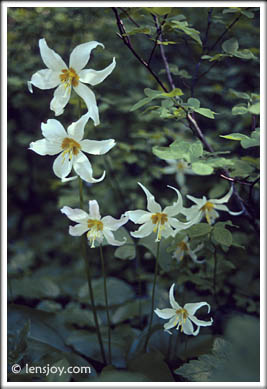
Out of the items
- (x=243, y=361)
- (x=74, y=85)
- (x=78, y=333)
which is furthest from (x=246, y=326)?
(x=78, y=333)

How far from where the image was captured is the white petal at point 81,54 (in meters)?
1.22

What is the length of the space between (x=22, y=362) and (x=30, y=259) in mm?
1081

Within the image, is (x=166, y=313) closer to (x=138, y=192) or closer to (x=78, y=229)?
(x=78, y=229)

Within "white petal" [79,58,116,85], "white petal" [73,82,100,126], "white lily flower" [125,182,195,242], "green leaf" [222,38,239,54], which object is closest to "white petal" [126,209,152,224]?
"white lily flower" [125,182,195,242]

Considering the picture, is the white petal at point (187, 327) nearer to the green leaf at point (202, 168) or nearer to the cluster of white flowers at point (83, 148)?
the cluster of white flowers at point (83, 148)

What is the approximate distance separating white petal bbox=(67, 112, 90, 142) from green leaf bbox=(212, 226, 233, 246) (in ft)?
1.79

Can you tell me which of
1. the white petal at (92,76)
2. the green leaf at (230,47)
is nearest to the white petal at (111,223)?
the white petal at (92,76)

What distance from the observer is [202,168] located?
1.03 meters

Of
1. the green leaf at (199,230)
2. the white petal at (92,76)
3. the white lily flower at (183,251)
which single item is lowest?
the white lily flower at (183,251)

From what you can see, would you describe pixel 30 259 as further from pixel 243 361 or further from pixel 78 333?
pixel 243 361

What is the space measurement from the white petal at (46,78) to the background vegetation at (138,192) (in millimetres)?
269

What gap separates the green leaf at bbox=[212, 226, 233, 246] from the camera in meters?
1.31

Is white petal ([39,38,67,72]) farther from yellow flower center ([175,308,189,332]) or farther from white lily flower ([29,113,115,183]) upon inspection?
yellow flower center ([175,308,189,332])

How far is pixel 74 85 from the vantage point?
51.2 inches
